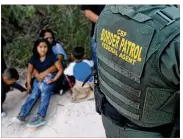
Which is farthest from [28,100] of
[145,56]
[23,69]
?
[145,56]

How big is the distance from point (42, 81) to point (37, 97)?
154 mm

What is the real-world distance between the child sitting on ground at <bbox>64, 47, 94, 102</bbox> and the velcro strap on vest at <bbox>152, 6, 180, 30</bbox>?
188 centimetres

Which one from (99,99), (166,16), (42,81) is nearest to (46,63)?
(42,81)

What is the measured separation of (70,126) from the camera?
313cm

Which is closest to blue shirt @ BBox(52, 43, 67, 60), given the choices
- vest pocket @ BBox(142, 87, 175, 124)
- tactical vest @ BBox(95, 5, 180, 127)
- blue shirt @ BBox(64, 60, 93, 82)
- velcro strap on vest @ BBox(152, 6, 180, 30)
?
blue shirt @ BBox(64, 60, 93, 82)

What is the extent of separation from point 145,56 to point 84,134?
1668 millimetres

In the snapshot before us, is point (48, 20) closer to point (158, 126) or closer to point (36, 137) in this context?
point (36, 137)

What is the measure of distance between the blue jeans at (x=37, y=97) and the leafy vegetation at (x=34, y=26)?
0.74 metres

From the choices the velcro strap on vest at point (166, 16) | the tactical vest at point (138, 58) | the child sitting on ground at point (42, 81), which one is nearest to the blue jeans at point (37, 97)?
the child sitting on ground at point (42, 81)

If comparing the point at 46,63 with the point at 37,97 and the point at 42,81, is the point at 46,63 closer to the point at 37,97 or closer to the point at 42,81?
the point at 42,81

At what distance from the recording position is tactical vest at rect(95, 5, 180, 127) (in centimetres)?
146

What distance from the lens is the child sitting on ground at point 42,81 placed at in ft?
10.8

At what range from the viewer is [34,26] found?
452 cm

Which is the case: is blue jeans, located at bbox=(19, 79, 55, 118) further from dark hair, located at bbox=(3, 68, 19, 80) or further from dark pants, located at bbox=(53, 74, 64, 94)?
dark hair, located at bbox=(3, 68, 19, 80)
